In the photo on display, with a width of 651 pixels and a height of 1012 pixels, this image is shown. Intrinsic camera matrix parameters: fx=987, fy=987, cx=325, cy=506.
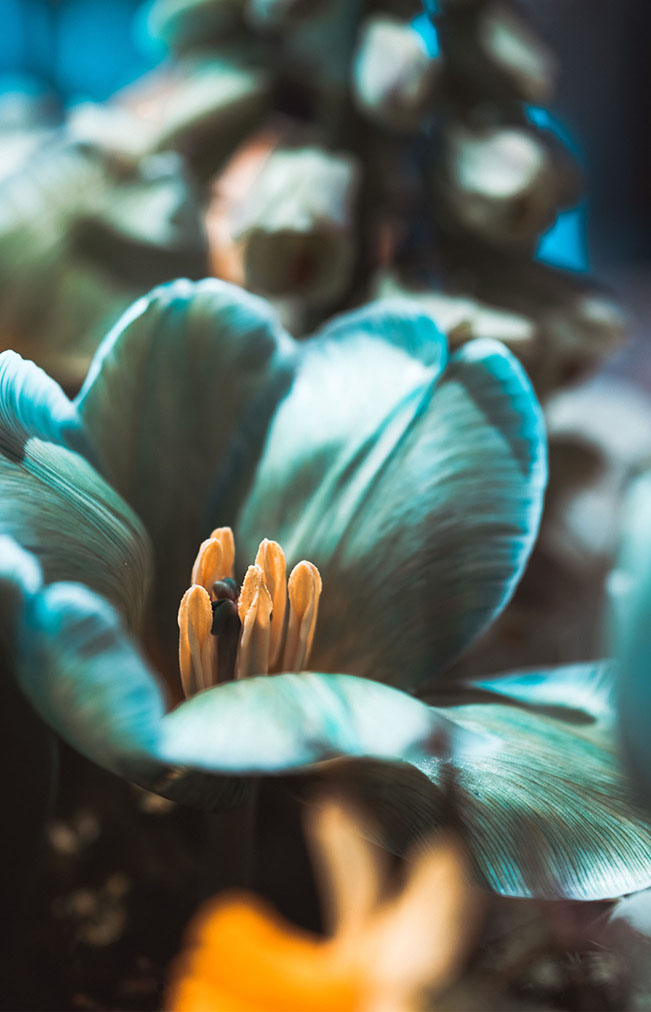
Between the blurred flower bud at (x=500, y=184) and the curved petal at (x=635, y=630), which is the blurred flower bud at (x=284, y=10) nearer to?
the blurred flower bud at (x=500, y=184)

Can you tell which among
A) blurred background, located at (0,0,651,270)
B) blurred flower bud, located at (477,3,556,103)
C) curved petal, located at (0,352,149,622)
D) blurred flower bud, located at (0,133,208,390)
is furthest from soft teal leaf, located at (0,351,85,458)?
blurred background, located at (0,0,651,270)

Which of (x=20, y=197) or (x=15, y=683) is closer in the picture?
(x=15, y=683)

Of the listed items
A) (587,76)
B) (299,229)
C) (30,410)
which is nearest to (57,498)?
(30,410)

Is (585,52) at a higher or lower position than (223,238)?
higher

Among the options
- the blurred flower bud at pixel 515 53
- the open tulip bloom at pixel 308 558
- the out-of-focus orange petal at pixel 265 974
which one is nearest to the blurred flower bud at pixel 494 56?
the blurred flower bud at pixel 515 53

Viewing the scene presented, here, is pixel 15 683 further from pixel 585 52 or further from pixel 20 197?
pixel 585 52

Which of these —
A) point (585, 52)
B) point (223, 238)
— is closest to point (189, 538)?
point (223, 238)
